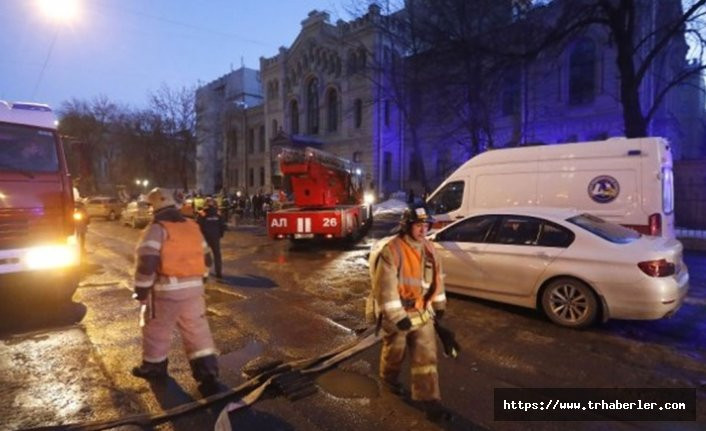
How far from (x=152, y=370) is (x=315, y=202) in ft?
34.6

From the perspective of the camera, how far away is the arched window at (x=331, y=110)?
4062 centimetres

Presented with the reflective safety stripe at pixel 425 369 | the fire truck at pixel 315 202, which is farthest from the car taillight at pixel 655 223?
the fire truck at pixel 315 202

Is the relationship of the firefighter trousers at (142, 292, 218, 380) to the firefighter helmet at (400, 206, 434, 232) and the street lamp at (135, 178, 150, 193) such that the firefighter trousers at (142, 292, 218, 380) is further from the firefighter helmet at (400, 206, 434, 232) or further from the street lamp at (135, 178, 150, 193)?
the street lamp at (135, 178, 150, 193)

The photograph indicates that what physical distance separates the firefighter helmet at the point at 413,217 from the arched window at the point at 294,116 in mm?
42015

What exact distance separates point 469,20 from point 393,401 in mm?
20264

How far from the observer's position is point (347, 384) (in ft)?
13.9

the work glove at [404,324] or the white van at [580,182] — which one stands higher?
the white van at [580,182]

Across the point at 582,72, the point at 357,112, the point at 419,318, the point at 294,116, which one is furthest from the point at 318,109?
the point at 419,318

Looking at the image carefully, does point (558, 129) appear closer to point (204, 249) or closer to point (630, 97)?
point (630, 97)

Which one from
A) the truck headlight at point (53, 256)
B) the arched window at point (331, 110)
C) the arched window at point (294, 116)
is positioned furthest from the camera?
the arched window at point (294, 116)

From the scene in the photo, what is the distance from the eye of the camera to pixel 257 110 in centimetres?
5009

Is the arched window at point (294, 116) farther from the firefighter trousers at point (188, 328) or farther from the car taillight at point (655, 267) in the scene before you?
the firefighter trousers at point (188, 328)

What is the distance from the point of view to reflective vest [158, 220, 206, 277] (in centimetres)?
394

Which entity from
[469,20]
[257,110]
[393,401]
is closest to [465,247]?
[393,401]
